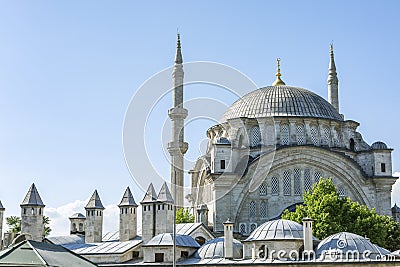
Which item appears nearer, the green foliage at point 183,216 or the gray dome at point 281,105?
the green foliage at point 183,216

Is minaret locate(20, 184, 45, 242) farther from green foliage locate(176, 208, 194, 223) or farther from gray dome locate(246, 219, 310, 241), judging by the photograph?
gray dome locate(246, 219, 310, 241)

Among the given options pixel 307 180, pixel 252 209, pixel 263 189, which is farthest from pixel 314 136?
pixel 252 209

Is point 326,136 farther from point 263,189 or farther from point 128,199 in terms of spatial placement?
point 128,199

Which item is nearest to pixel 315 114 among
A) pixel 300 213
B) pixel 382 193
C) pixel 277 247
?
pixel 382 193

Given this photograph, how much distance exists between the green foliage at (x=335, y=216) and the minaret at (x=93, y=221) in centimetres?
877

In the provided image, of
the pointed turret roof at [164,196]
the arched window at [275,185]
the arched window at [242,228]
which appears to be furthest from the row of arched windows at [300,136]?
the pointed turret roof at [164,196]

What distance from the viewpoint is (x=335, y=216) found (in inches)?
1128

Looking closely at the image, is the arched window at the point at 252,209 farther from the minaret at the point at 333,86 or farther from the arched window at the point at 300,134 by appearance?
the minaret at the point at 333,86

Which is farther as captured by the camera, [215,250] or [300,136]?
[300,136]

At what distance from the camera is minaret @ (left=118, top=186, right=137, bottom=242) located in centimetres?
2944

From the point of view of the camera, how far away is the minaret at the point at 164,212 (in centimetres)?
2739

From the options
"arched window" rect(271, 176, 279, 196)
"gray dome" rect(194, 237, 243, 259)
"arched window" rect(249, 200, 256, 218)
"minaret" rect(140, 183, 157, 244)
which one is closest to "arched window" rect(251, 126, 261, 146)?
"arched window" rect(271, 176, 279, 196)

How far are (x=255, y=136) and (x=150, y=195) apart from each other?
33.8 ft

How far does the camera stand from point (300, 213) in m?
29.3
